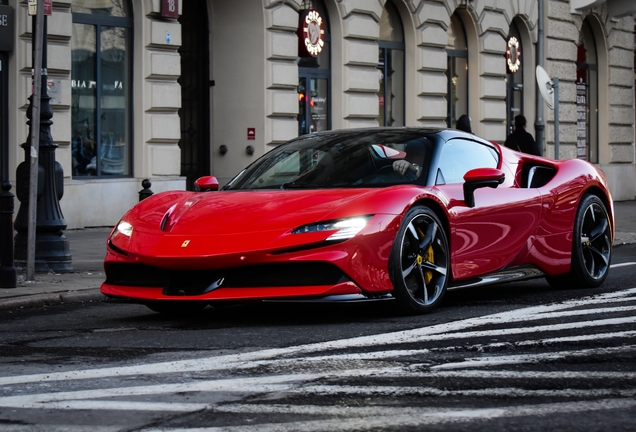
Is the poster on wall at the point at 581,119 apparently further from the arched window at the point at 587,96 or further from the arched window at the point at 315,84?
the arched window at the point at 315,84

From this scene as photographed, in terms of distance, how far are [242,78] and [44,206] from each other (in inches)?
370

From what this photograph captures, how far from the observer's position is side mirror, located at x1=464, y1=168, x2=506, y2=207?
26.4ft

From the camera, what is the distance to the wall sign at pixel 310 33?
840 inches

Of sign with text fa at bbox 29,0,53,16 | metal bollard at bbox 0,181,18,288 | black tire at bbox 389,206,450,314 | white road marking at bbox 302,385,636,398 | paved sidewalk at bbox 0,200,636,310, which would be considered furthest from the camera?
sign with text fa at bbox 29,0,53,16

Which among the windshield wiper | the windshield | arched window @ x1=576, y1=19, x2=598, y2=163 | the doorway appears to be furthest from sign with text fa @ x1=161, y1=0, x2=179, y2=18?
arched window @ x1=576, y1=19, x2=598, y2=163

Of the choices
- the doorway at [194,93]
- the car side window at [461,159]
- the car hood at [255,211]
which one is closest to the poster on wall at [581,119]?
the doorway at [194,93]

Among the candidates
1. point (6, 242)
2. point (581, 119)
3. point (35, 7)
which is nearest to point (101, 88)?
point (35, 7)

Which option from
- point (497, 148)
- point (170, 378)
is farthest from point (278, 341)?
point (497, 148)

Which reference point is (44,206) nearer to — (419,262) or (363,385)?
(419,262)

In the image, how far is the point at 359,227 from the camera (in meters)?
7.19

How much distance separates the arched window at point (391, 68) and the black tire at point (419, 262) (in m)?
16.2

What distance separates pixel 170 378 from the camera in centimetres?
530

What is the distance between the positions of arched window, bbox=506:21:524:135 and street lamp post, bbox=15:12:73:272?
17348 millimetres

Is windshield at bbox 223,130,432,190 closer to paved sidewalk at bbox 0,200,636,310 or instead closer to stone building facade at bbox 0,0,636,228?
paved sidewalk at bbox 0,200,636,310
